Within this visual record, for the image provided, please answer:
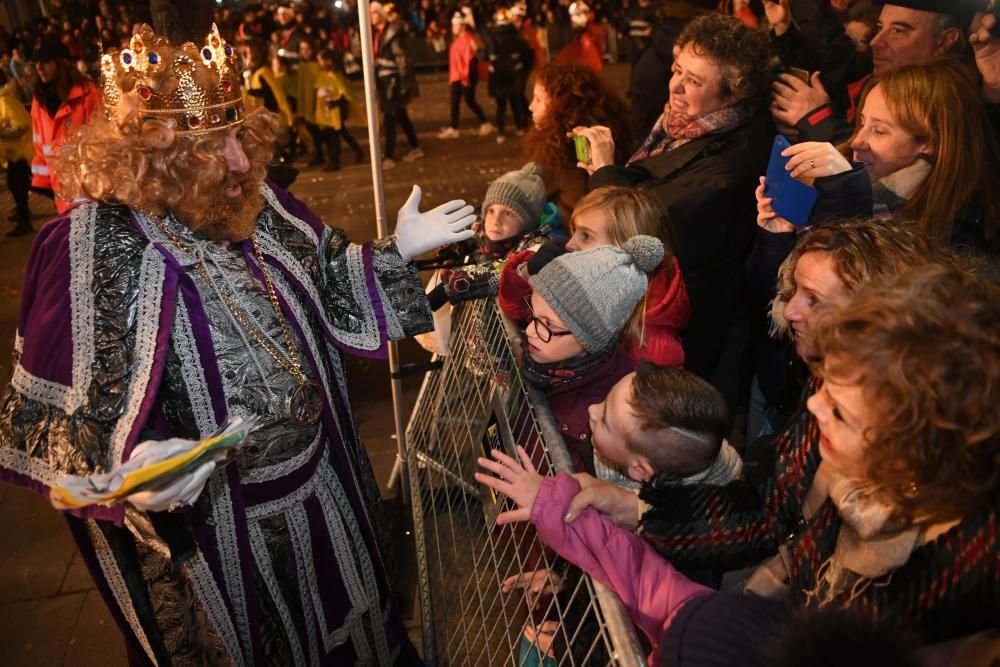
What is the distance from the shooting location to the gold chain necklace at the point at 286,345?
1.95m

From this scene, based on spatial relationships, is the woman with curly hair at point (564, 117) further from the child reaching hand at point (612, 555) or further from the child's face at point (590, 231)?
the child reaching hand at point (612, 555)

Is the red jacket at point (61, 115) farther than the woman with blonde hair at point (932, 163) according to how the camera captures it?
Yes

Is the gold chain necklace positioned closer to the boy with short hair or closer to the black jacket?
the boy with short hair

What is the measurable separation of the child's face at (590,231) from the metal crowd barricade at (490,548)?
1.14 feet

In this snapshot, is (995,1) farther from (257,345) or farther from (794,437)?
(257,345)

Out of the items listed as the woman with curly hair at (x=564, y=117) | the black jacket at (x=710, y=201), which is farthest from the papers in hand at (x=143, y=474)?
the woman with curly hair at (x=564, y=117)

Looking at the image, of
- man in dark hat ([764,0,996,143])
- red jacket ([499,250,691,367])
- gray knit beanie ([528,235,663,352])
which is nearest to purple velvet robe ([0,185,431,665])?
red jacket ([499,250,691,367])

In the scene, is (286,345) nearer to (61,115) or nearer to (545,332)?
(545,332)

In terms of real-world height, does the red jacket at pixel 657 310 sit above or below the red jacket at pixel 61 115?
below

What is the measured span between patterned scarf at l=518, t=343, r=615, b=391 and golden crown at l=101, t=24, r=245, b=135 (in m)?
1.03

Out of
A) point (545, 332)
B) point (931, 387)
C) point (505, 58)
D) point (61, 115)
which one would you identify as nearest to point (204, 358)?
point (545, 332)

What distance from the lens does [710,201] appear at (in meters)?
2.81

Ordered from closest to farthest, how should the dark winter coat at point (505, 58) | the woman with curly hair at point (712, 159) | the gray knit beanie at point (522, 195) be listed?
the woman with curly hair at point (712, 159), the gray knit beanie at point (522, 195), the dark winter coat at point (505, 58)

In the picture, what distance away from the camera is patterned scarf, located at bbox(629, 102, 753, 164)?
2850 millimetres
